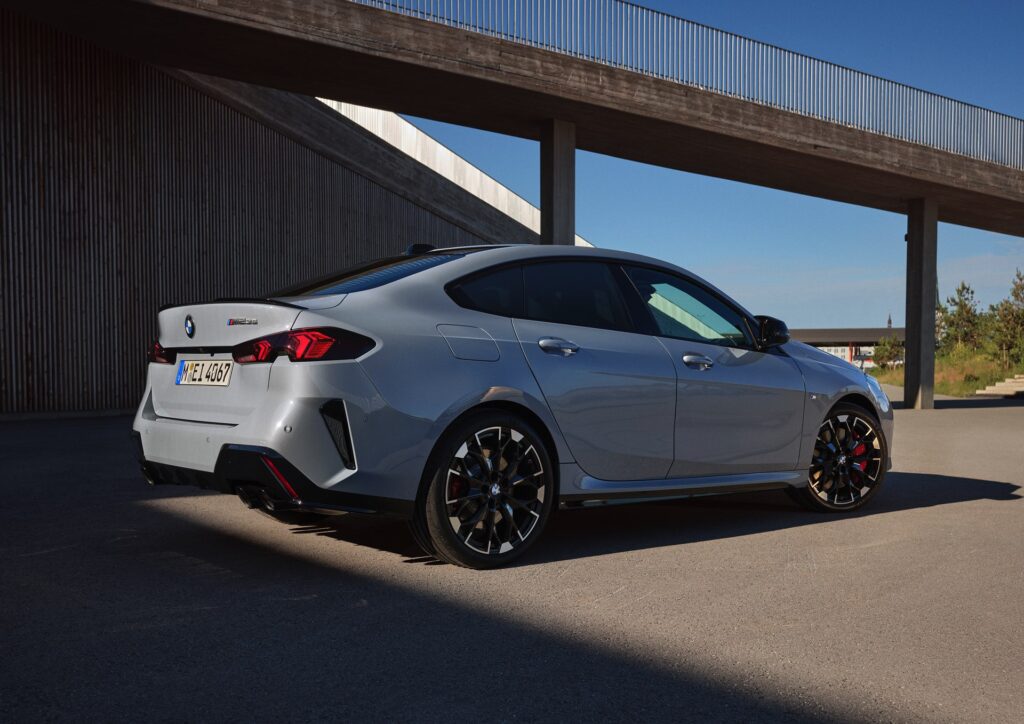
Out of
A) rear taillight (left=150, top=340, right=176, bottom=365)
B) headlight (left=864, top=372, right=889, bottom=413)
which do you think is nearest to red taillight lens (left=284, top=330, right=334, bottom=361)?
rear taillight (left=150, top=340, right=176, bottom=365)

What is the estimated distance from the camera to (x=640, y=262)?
580 centimetres

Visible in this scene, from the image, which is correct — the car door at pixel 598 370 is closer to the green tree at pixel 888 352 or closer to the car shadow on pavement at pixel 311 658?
the car shadow on pavement at pixel 311 658

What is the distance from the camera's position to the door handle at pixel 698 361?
18.5 feet

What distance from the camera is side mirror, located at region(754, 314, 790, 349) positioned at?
6.21m

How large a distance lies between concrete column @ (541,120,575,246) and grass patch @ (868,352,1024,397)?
22.1 metres

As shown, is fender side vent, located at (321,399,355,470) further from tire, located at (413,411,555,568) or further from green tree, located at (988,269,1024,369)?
green tree, located at (988,269,1024,369)

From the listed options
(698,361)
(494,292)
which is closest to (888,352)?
(698,361)

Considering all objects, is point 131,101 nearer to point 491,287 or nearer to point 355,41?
point 355,41

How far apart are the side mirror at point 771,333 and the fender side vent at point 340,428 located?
2.90 metres

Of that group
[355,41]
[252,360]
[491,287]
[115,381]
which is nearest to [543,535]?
[491,287]

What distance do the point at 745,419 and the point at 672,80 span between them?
1227cm

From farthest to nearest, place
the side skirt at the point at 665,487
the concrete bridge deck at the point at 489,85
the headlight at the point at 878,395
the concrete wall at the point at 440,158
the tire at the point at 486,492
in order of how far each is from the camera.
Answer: the concrete wall at the point at 440,158 < the concrete bridge deck at the point at 489,85 < the headlight at the point at 878,395 < the side skirt at the point at 665,487 < the tire at the point at 486,492

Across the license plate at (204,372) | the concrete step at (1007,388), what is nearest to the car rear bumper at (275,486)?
the license plate at (204,372)

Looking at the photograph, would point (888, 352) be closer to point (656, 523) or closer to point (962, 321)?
point (962, 321)
